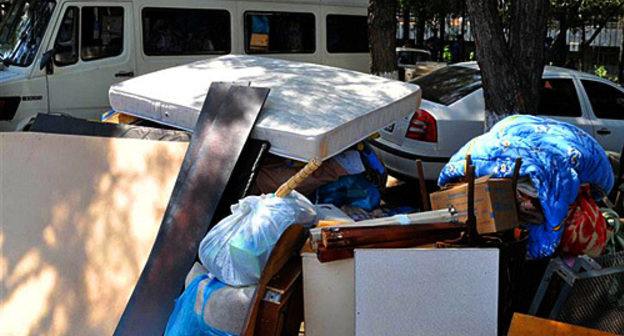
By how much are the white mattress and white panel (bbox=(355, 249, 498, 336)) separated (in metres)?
1.10

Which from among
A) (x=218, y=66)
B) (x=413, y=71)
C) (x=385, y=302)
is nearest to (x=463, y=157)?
(x=385, y=302)

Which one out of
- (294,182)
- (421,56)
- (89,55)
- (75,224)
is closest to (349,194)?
(294,182)

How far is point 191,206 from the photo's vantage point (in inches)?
162

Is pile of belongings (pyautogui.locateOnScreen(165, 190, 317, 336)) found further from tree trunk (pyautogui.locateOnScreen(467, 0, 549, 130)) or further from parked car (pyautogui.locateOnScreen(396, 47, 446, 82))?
parked car (pyautogui.locateOnScreen(396, 47, 446, 82))

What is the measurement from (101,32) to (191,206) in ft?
15.0

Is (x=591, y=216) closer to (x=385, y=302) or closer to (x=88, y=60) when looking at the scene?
(x=385, y=302)

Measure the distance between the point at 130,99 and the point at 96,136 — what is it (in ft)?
1.54

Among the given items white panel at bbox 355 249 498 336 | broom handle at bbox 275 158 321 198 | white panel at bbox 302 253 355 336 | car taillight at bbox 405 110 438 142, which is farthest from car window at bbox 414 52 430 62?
white panel at bbox 355 249 498 336

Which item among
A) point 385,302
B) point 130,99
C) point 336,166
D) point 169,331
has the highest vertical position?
point 130,99

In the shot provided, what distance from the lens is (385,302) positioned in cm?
328

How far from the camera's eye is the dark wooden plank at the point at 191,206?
12.7 feet

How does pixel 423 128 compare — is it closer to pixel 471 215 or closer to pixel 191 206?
pixel 471 215

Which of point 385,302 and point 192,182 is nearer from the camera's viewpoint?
point 385,302

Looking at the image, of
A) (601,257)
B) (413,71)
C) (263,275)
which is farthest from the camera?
(413,71)
